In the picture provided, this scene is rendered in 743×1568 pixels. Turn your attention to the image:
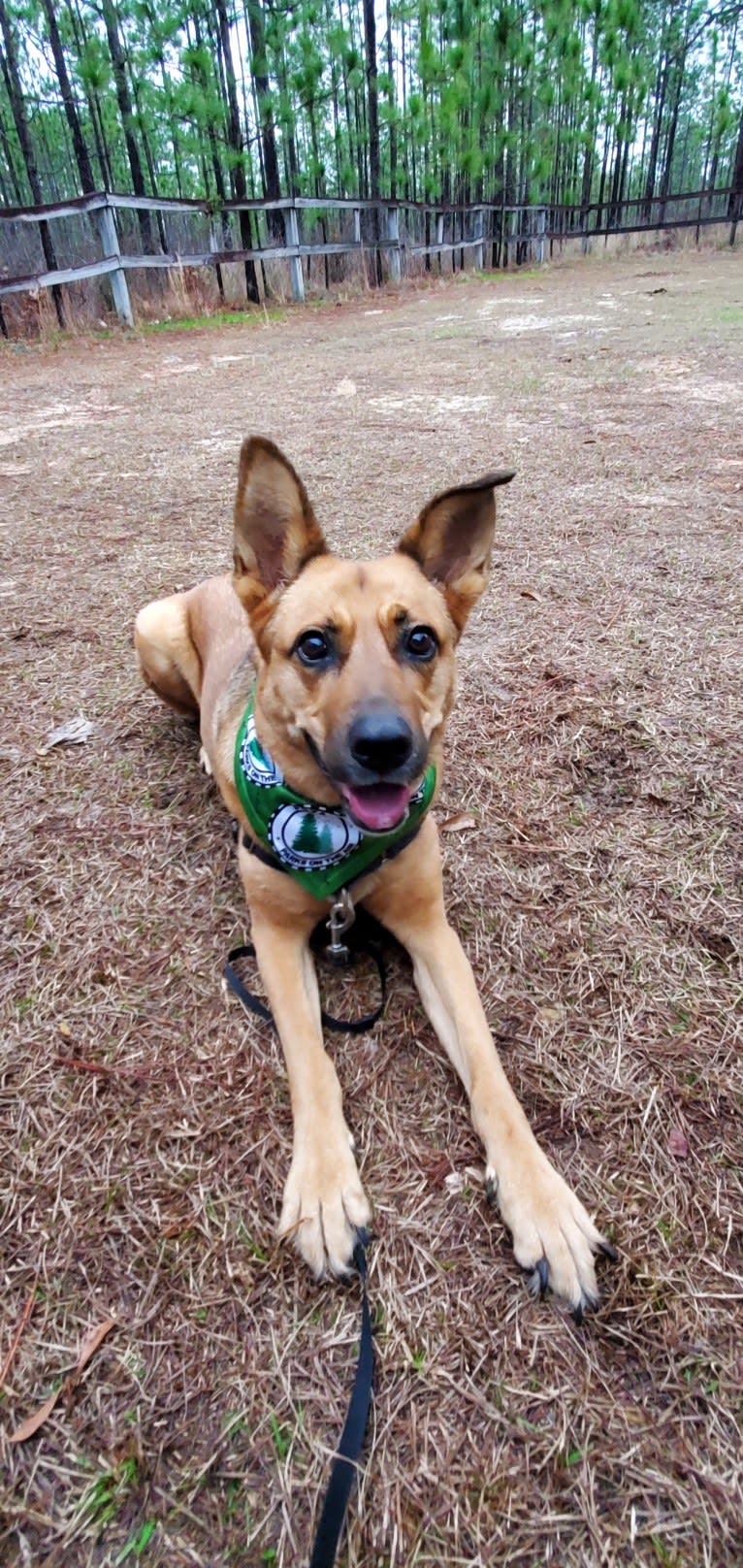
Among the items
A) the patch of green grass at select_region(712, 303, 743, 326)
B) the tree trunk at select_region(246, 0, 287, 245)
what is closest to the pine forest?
the tree trunk at select_region(246, 0, 287, 245)

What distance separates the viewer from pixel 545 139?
32.8 metres

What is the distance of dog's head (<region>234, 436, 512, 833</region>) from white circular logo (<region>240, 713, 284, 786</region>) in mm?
33

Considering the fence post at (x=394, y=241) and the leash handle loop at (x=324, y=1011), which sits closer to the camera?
the leash handle loop at (x=324, y=1011)

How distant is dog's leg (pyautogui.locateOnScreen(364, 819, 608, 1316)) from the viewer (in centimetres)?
153

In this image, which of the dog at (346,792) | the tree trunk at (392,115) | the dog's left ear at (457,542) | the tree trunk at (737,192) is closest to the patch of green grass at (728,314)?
the dog's left ear at (457,542)

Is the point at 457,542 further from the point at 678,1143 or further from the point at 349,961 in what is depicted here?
the point at 678,1143

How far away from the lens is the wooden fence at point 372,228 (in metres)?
14.4

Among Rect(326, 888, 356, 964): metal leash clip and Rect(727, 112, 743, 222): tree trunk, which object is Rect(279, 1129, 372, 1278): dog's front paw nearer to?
Rect(326, 888, 356, 964): metal leash clip

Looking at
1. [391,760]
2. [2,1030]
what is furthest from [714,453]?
[2,1030]

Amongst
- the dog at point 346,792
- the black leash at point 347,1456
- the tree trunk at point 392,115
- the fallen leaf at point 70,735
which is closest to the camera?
the black leash at point 347,1456

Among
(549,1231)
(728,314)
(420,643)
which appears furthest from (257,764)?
(728,314)

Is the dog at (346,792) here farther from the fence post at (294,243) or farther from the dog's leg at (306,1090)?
the fence post at (294,243)

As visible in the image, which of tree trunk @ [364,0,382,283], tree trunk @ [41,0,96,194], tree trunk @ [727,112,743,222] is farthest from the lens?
tree trunk @ [727,112,743,222]

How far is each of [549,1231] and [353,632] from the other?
4.76ft
